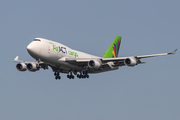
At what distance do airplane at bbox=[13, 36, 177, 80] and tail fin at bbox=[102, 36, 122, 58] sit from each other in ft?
17.4

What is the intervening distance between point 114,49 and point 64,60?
17.1 metres

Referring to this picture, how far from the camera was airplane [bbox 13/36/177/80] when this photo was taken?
158ft

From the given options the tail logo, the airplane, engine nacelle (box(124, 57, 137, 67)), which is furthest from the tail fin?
engine nacelle (box(124, 57, 137, 67))

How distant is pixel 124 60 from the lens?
50.0m

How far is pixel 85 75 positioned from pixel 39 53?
1108 centimetres

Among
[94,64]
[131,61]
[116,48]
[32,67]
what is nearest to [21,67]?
[32,67]

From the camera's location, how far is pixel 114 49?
214 ft

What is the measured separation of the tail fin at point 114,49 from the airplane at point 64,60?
5315mm

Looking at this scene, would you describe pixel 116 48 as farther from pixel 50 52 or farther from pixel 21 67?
pixel 50 52

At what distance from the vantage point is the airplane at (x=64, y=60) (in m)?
48.2

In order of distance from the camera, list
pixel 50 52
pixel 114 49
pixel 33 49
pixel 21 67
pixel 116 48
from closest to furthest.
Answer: pixel 33 49, pixel 50 52, pixel 21 67, pixel 114 49, pixel 116 48

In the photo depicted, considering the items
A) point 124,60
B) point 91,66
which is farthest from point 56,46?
point 124,60

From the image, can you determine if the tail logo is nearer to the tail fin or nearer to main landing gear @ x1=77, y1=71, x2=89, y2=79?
Result: the tail fin

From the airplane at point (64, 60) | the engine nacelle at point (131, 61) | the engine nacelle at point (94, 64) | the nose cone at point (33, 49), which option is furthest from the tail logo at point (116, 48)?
the nose cone at point (33, 49)
